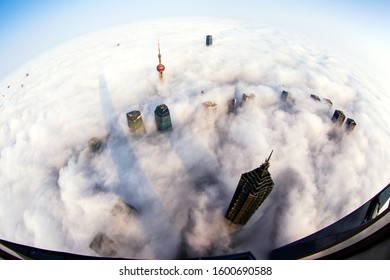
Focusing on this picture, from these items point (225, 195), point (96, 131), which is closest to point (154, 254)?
point (225, 195)

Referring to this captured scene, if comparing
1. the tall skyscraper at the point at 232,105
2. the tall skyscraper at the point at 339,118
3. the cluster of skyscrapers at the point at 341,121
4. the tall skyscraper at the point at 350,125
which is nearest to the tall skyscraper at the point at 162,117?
the tall skyscraper at the point at 232,105

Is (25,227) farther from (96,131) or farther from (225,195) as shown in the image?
(225,195)

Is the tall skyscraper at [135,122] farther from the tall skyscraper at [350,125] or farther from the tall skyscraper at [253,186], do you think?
the tall skyscraper at [350,125]

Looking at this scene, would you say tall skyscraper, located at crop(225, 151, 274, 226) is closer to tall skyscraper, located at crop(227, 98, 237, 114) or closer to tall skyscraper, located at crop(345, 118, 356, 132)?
tall skyscraper, located at crop(227, 98, 237, 114)

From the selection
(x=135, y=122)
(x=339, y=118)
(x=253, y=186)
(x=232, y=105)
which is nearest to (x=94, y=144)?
(x=135, y=122)

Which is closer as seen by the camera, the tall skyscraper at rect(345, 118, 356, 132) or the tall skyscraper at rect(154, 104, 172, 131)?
the tall skyscraper at rect(154, 104, 172, 131)

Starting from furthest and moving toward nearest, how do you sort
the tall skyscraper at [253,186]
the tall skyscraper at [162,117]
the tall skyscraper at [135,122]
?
the tall skyscraper at [135,122], the tall skyscraper at [162,117], the tall skyscraper at [253,186]

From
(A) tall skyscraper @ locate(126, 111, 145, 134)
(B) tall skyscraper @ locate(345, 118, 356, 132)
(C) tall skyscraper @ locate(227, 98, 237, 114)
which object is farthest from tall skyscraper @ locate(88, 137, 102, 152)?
(B) tall skyscraper @ locate(345, 118, 356, 132)
